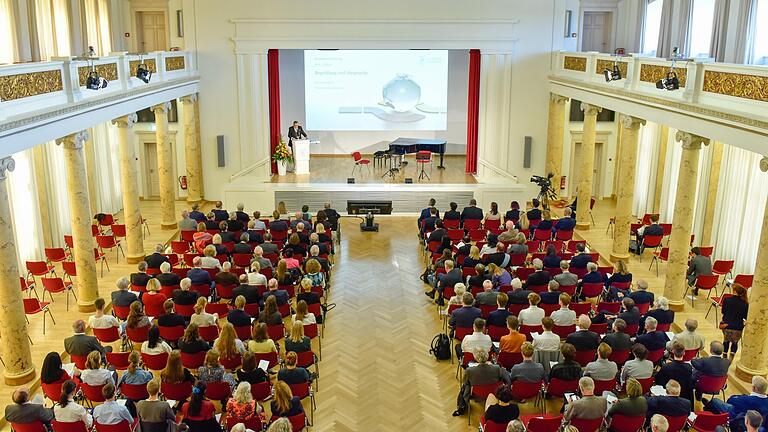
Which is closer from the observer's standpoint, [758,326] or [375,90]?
[758,326]

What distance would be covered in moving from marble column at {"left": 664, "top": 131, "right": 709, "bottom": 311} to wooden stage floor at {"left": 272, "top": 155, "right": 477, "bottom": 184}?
30.8 feet

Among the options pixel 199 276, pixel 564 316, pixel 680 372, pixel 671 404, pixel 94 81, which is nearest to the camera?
pixel 671 404

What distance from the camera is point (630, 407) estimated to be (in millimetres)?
7840

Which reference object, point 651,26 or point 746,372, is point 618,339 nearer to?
point 746,372

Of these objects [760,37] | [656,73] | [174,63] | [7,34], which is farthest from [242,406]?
[174,63]

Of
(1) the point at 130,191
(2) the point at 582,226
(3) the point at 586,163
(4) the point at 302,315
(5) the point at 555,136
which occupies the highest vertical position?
(5) the point at 555,136

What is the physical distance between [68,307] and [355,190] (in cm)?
984

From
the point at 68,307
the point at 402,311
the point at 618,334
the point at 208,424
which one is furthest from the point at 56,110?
the point at 618,334

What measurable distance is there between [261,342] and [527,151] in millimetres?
15215

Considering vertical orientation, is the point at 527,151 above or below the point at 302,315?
above

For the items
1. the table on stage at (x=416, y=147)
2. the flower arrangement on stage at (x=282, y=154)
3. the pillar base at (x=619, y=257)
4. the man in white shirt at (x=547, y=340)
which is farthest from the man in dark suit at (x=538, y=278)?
the flower arrangement on stage at (x=282, y=154)

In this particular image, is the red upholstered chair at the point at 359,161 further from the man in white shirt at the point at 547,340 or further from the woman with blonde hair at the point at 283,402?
the woman with blonde hair at the point at 283,402

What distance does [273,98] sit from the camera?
2312 centimetres

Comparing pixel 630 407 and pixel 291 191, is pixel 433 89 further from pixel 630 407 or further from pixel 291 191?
pixel 630 407
